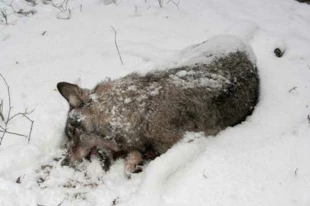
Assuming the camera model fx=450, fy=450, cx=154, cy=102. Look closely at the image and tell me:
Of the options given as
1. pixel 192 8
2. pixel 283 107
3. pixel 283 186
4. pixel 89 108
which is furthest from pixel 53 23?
pixel 283 186

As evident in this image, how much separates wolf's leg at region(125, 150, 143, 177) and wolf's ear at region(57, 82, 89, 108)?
0.61 meters

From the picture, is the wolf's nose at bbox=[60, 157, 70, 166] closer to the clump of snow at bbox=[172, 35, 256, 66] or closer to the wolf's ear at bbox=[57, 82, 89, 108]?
the wolf's ear at bbox=[57, 82, 89, 108]

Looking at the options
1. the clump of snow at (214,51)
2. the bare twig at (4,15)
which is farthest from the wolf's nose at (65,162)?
the bare twig at (4,15)

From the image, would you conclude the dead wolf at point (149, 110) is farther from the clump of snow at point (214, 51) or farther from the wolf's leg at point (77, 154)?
the clump of snow at point (214, 51)

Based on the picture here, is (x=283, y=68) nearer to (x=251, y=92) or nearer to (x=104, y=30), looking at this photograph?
(x=251, y=92)

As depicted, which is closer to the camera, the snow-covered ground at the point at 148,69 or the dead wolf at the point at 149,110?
the snow-covered ground at the point at 148,69

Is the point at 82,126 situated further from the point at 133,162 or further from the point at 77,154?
the point at 133,162

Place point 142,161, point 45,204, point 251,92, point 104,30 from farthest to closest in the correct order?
point 104,30, point 251,92, point 142,161, point 45,204

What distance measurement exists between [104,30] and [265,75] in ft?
6.73

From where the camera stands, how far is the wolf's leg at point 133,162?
3652mm

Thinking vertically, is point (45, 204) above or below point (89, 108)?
below

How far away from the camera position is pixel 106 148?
149 inches

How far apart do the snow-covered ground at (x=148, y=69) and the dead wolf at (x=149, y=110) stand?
4.8 inches

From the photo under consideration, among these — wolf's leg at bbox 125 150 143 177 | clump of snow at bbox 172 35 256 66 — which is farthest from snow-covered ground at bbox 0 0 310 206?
clump of snow at bbox 172 35 256 66
